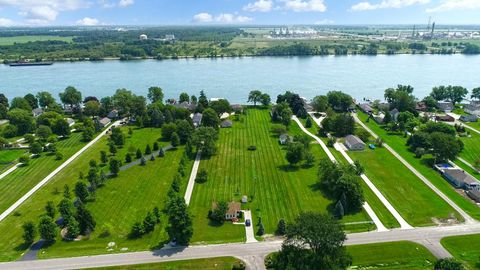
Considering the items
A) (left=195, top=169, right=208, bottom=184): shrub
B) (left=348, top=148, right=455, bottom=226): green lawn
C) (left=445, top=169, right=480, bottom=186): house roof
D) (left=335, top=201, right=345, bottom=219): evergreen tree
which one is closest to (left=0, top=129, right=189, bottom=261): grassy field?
(left=195, top=169, right=208, bottom=184): shrub

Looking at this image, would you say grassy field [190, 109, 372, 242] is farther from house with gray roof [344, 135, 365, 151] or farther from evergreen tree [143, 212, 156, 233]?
house with gray roof [344, 135, 365, 151]

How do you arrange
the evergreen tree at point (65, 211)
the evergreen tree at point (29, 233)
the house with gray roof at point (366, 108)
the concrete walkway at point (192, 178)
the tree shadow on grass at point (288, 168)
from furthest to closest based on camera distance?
the house with gray roof at point (366, 108) → the tree shadow on grass at point (288, 168) → the concrete walkway at point (192, 178) → the evergreen tree at point (65, 211) → the evergreen tree at point (29, 233)

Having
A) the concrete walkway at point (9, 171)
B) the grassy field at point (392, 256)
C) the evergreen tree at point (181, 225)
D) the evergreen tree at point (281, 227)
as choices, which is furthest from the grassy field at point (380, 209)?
the concrete walkway at point (9, 171)

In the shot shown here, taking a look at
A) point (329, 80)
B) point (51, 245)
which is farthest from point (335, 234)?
point (329, 80)

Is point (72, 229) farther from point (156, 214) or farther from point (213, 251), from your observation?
point (213, 251)

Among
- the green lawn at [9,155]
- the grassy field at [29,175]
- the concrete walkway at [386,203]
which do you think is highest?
the green lawn at [9,155]

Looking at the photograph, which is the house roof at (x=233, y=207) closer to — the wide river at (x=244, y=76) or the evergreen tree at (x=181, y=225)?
the evergreen tree at (x=181, y=225)
